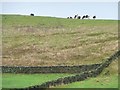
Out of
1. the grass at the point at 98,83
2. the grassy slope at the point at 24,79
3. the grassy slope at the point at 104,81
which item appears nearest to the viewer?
the grass at the point at 98,83

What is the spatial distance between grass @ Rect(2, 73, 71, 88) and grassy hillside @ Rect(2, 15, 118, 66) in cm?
739

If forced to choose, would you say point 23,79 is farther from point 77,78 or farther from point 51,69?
point 77,78

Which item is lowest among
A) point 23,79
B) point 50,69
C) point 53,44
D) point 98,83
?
point 23,79

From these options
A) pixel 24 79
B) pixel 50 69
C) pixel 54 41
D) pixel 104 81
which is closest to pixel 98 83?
pixel 104 81

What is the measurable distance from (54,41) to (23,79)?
121ft

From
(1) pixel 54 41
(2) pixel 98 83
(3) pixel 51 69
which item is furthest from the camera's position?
(1) pixel 54 41

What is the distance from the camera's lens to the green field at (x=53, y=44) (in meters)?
63.1

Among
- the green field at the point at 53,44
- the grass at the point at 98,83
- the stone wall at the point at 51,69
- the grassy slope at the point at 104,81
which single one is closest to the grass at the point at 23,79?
the green field at the point at 53,44

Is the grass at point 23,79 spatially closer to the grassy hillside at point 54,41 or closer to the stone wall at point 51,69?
the stone wall at point 51,69

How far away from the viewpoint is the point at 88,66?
6806 cm

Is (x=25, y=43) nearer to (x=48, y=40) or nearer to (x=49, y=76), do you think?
(x=48, y=40)

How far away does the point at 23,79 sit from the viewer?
62438 millimetres

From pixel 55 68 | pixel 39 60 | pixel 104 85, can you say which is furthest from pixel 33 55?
pixel 104 85

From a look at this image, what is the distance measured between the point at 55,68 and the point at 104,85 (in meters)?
19.6
